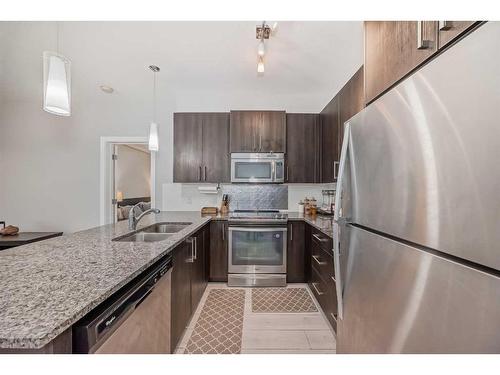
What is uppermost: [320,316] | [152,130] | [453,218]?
[152,130]

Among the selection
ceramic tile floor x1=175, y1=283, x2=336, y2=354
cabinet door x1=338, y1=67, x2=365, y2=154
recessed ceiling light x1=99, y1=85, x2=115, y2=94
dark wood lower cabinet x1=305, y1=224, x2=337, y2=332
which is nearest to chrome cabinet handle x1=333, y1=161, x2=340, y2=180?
cabinet door x1=338, y1=67, x2=365, y2=154

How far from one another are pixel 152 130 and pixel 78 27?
1225 millimetres

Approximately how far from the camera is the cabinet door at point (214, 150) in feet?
11.6

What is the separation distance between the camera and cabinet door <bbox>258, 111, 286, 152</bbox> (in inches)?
138

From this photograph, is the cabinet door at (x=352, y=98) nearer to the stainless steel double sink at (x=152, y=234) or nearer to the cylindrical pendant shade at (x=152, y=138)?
the stainless steel double sink at (x=152, y=234)

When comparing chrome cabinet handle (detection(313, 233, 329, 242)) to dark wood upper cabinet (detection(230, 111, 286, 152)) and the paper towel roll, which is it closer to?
dark wood upper cabinet (detection(230, 111, 286, 152))

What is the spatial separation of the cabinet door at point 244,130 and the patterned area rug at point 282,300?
1.82 meters

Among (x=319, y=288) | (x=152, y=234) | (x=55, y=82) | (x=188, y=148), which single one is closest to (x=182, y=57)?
(x=188, y=148)

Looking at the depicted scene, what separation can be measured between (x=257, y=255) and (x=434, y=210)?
2639 mm

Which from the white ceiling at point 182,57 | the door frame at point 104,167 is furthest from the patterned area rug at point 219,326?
the white ceiling at point 182,57

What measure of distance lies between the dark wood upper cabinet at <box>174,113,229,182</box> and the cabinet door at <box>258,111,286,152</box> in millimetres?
489
